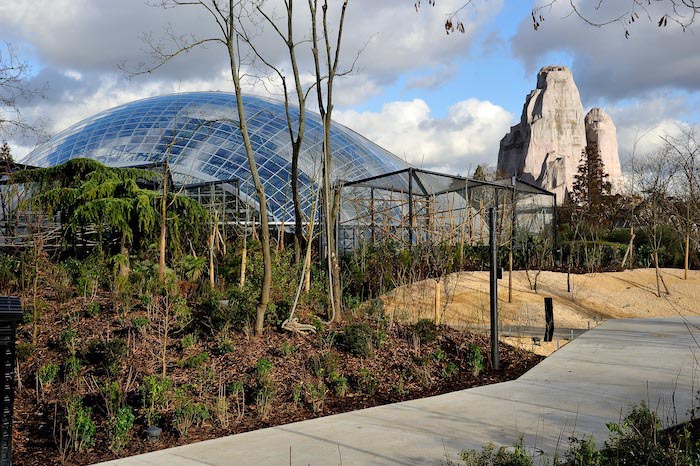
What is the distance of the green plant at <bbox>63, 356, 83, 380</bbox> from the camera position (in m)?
7.26

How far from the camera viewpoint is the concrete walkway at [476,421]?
16.0ft

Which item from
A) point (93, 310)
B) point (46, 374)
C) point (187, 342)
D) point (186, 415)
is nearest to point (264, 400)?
point (186, 415)

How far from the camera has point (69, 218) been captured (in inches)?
497

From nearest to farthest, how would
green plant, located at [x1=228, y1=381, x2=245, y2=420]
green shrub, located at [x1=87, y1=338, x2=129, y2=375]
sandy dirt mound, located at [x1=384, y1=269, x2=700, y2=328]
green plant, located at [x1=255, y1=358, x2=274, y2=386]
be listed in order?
green plant, located at [x1=228, y1=381, x2=245, y2=420]
green plant, located at [x1=255, y1=358, x2=274, y2=386]
green shrub, located at [x1=87, y1=338, x2=129, y2=375]
sandy dirt mound, located at [x1=384, y1=269, x2=700, y2=328]

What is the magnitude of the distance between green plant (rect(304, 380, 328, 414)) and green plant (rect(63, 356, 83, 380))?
2576 mm

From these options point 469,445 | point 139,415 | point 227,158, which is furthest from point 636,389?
point 227,158

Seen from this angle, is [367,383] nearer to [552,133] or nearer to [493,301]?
[493,301]

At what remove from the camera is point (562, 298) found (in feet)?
53.1

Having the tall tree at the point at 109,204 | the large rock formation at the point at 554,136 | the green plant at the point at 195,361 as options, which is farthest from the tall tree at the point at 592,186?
the green plant at the point at 195,361

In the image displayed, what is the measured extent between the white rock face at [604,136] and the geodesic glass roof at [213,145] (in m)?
33.1

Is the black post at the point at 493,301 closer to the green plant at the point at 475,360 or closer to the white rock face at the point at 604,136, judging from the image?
the green plant at the point at 475,360

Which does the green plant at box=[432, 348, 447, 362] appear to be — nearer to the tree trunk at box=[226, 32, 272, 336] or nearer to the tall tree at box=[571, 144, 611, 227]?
the tree trunk at box=[226, 32, 272, 336]

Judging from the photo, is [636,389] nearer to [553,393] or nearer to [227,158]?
[553,393]

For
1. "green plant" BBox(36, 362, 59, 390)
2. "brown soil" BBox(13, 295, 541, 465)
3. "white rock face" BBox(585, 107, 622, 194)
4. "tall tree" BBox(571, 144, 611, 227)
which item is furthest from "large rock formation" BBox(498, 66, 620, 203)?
"green plant" BBox(36, 362, 59, 390)
